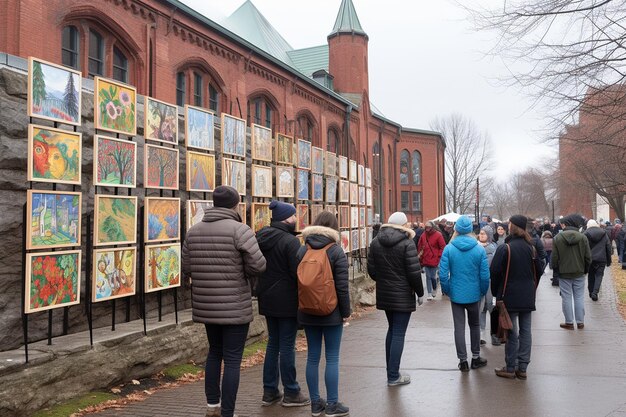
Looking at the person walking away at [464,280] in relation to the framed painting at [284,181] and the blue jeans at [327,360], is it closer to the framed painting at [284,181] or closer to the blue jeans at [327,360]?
Answer: the blue jeans at [327,360]

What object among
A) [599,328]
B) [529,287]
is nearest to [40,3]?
[529,287]

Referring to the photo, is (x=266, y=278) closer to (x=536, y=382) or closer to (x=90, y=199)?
(x=90, y=199)

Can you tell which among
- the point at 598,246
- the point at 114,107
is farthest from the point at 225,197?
the point at 598,246

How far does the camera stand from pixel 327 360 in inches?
211

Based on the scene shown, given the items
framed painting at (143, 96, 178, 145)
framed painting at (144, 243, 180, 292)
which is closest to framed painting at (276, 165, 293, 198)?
framed painting at (143, 96, 178, 145)

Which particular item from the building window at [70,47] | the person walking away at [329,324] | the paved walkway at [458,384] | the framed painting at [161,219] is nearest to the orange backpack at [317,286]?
the person walking away at [329,324]

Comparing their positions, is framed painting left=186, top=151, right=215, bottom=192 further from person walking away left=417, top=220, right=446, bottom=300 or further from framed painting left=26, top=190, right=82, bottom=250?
person walking away left=417, top=220, right=446, bottom=300

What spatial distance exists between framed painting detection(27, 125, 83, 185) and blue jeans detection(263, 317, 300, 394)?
2552 mm

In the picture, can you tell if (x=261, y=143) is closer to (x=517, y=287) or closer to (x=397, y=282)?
(x=397, y=282)

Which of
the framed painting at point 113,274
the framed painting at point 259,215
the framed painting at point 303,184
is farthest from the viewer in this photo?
the framed painting at point 303,184

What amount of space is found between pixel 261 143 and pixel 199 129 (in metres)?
2.12

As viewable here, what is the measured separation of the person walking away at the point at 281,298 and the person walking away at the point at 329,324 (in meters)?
0.20

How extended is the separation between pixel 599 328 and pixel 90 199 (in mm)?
8467

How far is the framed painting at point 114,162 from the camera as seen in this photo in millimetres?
6379
